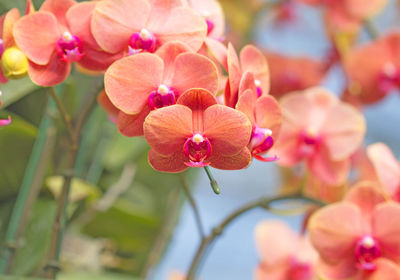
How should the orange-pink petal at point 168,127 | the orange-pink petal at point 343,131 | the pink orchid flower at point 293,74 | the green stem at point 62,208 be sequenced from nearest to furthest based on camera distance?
the orange-pink petal at point 168,127 → the green stem at point 62,208 → the orange-pink petal at point 343,131 → the pink orchid flower at point 293,74

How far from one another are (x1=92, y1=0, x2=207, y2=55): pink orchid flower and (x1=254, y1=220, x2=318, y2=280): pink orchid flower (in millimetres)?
322

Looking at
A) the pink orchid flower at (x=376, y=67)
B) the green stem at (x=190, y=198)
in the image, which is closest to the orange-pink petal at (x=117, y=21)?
the green stem at (x=190, y=198)

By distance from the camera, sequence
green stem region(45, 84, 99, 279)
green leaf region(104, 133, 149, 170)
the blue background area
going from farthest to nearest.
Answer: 1. the blue background area
2. green leaf region(104, 133, 149, 170)
3. green stem region(45, 84, 99, 279)

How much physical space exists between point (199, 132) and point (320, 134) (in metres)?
0.25

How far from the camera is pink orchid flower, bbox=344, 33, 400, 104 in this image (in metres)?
0.75

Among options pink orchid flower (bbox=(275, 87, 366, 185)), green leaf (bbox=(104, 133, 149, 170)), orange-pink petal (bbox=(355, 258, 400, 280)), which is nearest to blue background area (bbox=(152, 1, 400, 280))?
green leaf (bbox=(104, 133, 149, 170))

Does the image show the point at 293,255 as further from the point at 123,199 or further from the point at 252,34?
the point at 252,34

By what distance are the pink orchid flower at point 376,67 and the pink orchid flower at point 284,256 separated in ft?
0.89

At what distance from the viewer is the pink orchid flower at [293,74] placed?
85 centimetres

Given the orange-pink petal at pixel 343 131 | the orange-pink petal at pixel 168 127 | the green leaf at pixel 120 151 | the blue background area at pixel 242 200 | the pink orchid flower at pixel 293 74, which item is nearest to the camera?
the orange-pink petal at pixel 168 127

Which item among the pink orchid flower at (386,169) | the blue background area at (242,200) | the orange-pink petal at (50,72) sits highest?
the orange-pink petal at (50,72)

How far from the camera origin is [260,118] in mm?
335

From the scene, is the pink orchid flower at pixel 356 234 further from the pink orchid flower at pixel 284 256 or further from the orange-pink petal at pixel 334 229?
the pink orchid flower at pixel 284 256

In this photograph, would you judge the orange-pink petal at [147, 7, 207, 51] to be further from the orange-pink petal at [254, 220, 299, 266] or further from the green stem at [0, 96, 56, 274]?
the orange-pink petal at [254, 220, 299, 266]
